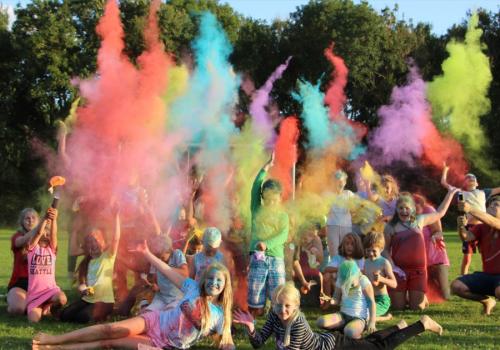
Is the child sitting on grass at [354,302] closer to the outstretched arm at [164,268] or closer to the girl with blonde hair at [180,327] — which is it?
the girl with blonde hair at [180,327]

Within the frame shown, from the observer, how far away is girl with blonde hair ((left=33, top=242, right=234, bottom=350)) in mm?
6398

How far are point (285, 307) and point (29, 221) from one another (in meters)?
4.02

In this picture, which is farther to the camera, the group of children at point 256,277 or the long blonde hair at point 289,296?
the group of children at point 256,277

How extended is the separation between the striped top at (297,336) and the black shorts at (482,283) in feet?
10.8

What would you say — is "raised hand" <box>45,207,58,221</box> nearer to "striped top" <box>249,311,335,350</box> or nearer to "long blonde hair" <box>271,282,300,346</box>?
"striped top" <box>249,311,335,350</box>

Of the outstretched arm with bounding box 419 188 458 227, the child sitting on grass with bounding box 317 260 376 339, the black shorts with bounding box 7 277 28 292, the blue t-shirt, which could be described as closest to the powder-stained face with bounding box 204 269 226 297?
the blue t-shirt

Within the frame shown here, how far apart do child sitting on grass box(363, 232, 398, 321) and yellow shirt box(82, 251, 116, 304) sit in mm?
3129

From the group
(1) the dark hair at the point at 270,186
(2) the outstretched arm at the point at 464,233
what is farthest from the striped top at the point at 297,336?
(2) the outstretched arm at the point at 464,233

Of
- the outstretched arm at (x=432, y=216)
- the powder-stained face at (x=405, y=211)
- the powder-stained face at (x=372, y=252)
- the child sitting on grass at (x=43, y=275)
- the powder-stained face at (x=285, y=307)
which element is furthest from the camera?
the outstretched arm at (x=432, y=216)

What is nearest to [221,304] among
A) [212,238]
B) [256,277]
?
[212,238]

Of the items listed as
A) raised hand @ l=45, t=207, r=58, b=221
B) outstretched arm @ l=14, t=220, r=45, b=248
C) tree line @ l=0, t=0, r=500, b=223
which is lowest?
outstretched arm @ l=14, t=220, r=45, b=248

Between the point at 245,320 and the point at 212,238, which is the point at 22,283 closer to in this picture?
the point at 212,238

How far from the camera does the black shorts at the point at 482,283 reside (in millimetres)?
8703

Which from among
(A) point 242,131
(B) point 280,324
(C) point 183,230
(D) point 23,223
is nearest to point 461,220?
(B) point 280,324
